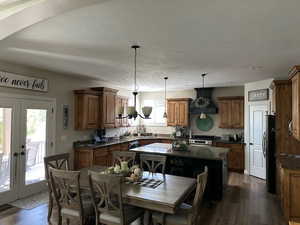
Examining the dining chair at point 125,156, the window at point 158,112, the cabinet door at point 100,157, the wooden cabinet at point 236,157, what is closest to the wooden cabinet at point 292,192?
the dining chair at point 125,156

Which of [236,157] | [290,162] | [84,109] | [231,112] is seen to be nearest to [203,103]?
[231,112]

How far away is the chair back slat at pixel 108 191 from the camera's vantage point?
2.39m

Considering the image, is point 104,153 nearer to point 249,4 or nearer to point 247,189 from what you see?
point 247,189

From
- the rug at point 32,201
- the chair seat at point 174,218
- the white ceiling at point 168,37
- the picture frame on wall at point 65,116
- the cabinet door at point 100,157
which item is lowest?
the rug at point 32,201

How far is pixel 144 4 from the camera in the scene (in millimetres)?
1987

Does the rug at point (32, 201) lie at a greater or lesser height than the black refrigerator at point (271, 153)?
lesser

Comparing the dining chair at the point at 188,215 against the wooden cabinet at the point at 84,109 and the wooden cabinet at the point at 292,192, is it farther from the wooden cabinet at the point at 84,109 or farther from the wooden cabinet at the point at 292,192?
the wooden cabinet at the point at 84,109

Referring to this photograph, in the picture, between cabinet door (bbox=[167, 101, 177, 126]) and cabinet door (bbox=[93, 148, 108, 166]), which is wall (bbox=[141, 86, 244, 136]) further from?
cabinet door (bbox=[93, 148, 108, 166])

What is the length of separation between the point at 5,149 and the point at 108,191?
2.80 meters

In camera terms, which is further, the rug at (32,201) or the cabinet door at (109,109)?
the cabinet door at (109,109)

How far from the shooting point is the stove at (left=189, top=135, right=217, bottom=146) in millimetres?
6959

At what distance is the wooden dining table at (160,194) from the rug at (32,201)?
5.59 feet

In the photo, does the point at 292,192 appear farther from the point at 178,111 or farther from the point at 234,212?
the point at 178,111

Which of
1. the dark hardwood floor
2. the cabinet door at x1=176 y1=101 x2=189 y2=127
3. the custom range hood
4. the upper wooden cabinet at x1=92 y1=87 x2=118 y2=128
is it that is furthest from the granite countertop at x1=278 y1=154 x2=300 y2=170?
the upper wooden cabinet at x1=92 y1=87 x2=118 y2=128
